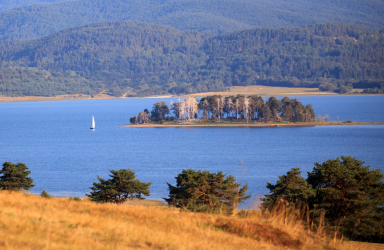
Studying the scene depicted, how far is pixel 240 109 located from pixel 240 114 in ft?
21.3

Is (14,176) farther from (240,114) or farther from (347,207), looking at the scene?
(240,114)

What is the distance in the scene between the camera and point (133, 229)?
1027cm

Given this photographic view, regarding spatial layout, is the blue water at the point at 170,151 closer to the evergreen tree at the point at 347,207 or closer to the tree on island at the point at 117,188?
the tree on island at the point at 117,188

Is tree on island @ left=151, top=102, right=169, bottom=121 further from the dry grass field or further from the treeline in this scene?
the dry grass field

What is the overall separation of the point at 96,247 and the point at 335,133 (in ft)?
395

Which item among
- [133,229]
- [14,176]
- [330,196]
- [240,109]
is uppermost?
[240,109]

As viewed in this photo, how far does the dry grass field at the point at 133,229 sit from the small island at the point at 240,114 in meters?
123

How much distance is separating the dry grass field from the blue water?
25854mm

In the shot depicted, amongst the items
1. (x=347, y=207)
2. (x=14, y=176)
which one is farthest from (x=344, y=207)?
(x=14, y=176)

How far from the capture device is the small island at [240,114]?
13662cm

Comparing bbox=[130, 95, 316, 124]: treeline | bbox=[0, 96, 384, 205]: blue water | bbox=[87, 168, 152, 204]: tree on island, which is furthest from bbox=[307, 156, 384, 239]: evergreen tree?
bbox=[130, 95, 316, 124]: treeline

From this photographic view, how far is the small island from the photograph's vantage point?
137 meters

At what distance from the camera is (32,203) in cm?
1257

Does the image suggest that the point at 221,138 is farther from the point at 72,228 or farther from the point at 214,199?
the point at 72,228
